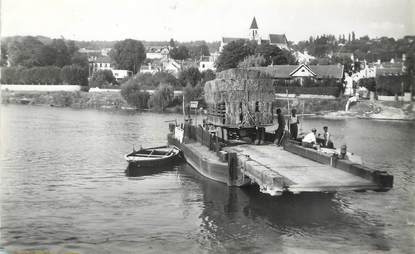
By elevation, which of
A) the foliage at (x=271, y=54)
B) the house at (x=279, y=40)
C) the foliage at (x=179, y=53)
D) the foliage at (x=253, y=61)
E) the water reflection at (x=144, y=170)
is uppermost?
the house at (x=279, y=40)

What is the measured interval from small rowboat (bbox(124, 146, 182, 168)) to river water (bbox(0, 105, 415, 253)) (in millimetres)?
993

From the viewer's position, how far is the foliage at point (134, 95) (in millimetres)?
109375

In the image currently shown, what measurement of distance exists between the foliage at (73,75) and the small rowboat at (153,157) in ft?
330

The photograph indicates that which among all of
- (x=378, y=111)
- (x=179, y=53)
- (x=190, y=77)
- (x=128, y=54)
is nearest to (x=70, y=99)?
(x=190, y=77)

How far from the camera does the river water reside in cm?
1997

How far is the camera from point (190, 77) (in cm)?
12056

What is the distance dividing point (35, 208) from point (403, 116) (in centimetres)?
7496

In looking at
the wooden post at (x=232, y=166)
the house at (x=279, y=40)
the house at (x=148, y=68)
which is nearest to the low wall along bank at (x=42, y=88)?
the house at (x=148, y=68)

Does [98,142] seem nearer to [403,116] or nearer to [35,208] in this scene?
[35,208]

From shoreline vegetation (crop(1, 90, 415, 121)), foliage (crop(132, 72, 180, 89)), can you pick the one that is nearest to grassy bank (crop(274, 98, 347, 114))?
shoreline vegetation (crop(1, 90, 415, 121))

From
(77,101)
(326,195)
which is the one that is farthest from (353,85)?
(326,195)

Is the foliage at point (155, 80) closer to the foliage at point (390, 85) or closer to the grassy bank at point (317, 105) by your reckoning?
the grassy bank at point (317, 105)

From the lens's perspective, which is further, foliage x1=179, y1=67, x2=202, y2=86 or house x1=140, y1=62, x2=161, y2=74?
house x1=140, y1=62, x2=161, y2=74

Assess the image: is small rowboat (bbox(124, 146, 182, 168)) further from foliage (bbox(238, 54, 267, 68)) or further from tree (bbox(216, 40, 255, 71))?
tree (bbox(216, 40, 255, 71))
